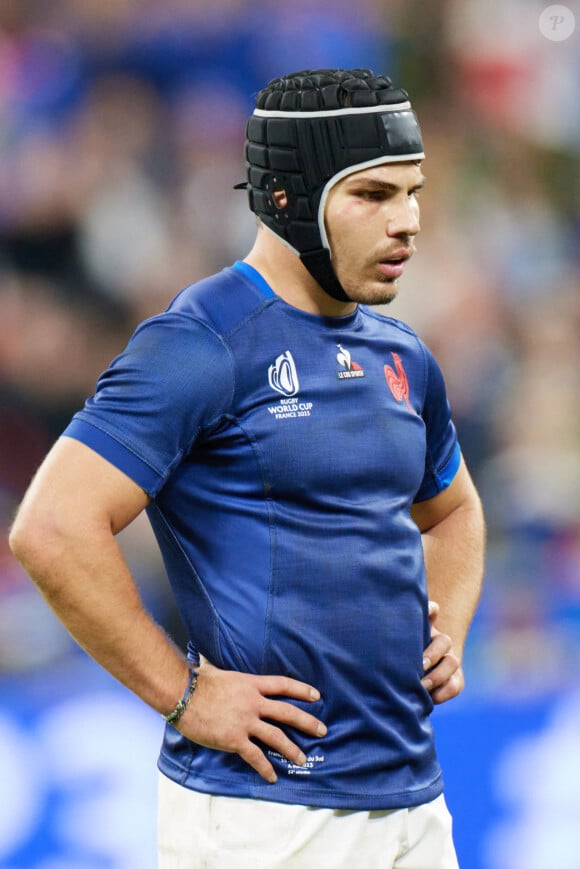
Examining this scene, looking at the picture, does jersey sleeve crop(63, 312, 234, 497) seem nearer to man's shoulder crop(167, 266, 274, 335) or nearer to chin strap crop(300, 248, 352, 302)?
man's shoulder crop(167, 266, 274, 335)

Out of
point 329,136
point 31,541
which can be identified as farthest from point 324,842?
point 329,136

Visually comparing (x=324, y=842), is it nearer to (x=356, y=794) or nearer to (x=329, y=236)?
(x=356, y=794)

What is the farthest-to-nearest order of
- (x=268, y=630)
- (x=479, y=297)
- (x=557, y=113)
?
1. (x=557, y=113)
2. (x=479, y=297)
3. (x=268, y=630)

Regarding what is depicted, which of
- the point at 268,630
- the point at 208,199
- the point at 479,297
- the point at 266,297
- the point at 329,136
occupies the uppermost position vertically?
the point at 329,136

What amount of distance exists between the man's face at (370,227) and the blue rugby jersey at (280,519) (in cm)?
11

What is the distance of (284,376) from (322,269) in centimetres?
20

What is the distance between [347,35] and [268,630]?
4691 mm

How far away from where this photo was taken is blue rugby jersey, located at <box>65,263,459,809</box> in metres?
1.90

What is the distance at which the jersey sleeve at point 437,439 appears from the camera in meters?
2.36

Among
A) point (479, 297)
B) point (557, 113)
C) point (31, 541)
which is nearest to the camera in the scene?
point (31, 541)

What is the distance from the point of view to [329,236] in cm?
206

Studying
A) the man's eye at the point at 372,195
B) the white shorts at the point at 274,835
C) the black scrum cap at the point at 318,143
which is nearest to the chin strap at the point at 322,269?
the black scrum cap at the point at 318,143

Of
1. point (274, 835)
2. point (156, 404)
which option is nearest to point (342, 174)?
point (156, 404)

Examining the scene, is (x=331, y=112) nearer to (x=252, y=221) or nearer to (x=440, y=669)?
(x=440, y=669)
